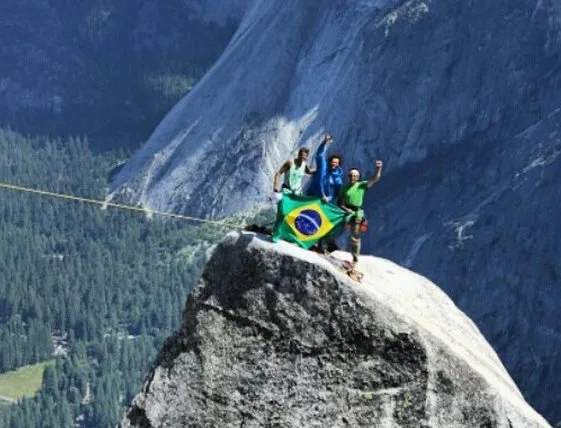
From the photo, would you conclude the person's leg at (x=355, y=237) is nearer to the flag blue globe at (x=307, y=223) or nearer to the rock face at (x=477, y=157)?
the flag blue globe at (x=307, y=223)

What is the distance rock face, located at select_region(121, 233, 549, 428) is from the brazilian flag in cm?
177

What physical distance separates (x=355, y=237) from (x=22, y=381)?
13701 centimetres

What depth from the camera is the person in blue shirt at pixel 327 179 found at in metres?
33.8

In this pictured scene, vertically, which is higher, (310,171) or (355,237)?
(310,171)

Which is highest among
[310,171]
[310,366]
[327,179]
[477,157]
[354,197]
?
[310,171]

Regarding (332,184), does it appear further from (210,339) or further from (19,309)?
(19,309)

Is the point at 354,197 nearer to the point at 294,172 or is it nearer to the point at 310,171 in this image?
the point at 310,171

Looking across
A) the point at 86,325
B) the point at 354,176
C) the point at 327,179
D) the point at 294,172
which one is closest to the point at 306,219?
the point at 294,172

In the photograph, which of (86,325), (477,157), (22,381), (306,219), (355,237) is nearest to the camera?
(306,219)

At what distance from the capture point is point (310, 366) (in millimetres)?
30031

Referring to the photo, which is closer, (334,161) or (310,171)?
(334,161)

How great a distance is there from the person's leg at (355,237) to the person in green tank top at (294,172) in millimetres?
1254

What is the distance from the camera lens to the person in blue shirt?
33750 millimetres

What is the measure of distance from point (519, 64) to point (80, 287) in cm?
5078
